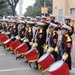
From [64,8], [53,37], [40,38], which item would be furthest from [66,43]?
[64,8]

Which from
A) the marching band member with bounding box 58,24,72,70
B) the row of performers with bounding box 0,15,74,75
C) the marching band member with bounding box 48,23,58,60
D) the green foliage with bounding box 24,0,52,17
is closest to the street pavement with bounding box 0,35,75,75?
the row of performers with bounding box 0,15,74,75

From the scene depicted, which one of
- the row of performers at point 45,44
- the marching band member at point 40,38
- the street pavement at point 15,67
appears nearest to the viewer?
the row of performers at point 45,44

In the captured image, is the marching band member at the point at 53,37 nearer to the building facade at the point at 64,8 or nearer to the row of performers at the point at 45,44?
the row of performers at the point at 45,44

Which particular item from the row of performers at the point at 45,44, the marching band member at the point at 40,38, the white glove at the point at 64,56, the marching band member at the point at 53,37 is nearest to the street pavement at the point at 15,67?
the row of performers at the point at 45,44

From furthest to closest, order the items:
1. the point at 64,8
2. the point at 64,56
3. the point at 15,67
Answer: the point at 64,8 < the point at 15,67 < the point at 64,56

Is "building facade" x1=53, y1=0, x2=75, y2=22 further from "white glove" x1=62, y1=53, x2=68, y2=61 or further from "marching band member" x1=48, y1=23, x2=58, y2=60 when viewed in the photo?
"white glove" x1=62, y1=53, x2=68, y2=61

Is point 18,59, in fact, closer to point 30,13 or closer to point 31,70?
point 31,70

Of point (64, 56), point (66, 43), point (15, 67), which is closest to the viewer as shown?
point (64, 56)

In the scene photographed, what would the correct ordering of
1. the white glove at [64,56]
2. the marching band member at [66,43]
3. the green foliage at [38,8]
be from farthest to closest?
1. the green foliage at [38,8]
2. the marching band member at [66,43]
3. the white glove at [64,56]

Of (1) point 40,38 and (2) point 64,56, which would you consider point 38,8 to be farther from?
(2) point 64,56

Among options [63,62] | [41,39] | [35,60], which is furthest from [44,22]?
[63,62]

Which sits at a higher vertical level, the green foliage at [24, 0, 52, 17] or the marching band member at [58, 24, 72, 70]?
the marching band member at [58, 24, 72, 70]

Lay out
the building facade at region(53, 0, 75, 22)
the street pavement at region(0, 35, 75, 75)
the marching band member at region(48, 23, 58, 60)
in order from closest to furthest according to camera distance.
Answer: the marching band member at region(48, 23, 58, 60)
the street pavement at region(0, 35, 75, 75)
the building facade at region(53, 0, 75, 22)

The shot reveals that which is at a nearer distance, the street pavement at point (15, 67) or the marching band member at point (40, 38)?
the street pavement at point (15, 67)
